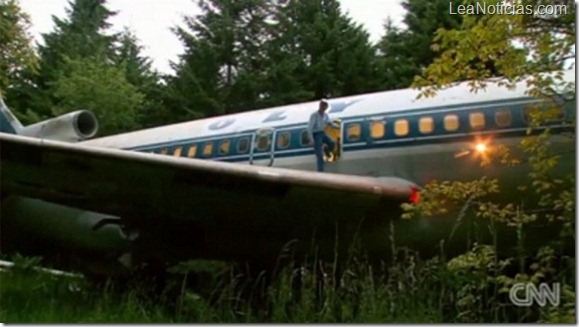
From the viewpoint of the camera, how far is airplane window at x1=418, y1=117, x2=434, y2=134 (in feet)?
16.0

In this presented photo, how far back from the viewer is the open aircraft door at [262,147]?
5.66 metres

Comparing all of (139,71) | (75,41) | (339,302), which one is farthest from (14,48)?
(339,302)

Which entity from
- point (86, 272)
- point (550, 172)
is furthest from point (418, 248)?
point (86, 272)

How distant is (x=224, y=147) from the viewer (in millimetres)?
5941

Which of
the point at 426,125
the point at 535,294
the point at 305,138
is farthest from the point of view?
the point at 305,138

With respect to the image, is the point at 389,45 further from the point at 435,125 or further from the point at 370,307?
the point at 370,307

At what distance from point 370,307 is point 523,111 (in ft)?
5.73

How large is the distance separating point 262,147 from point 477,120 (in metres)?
1.49

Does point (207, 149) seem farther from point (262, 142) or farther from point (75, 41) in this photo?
point (75, 41)

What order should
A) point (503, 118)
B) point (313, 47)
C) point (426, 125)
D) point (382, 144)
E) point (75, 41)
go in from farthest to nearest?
point (382, 144) → point (426, 125) → point (503, 118) → point (313, 47) → point (75, 41)

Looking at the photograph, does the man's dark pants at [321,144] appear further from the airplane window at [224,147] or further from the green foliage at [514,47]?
the green foliage at [514,47]

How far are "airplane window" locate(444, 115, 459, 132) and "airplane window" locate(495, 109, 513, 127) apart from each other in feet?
0.73

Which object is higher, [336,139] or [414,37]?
[414,37]

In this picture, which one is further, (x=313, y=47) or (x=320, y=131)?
(x=320, y=131)
